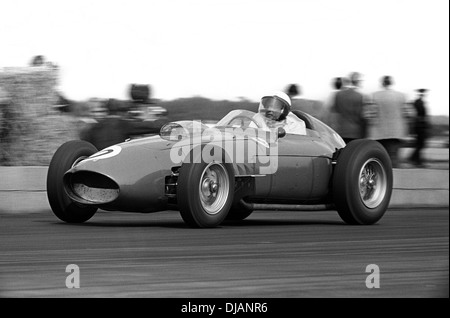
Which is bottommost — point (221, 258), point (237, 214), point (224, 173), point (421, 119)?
point (237, 214)

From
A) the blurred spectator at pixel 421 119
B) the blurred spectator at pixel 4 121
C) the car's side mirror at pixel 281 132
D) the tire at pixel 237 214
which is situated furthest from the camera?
the blurred spectator at pixel 421 119

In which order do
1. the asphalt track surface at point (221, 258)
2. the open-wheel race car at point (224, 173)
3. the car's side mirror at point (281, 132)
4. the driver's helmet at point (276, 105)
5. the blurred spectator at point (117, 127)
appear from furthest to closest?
1. the blurred spectator at point (117, 127)
2. the driver's helmet at point (276, 105)
3. the car's side mirror at point (281, 132)
4. the open-wheel race car at point (224, 173)
5. the asphalt track surface at point (221, 258)

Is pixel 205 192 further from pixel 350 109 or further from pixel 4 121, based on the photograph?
pixel 350 109

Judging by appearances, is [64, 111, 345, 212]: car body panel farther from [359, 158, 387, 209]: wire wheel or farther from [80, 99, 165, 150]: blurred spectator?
[80, 99, 165, 150]: blurred spectator

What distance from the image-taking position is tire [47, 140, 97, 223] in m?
11.0

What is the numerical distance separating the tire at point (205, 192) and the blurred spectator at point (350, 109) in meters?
5.06

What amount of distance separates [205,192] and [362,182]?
2.05 metres

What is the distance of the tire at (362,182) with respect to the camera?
11461 millimetres

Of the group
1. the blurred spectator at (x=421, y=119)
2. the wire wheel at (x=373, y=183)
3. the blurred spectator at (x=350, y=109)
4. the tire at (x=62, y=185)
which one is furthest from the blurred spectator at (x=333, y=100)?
the tire at (x=62, y=185)

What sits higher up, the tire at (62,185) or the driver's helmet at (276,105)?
the driver's helmet at (276,105)

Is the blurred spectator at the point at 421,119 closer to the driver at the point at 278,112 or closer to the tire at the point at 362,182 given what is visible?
the tire at the point at 362,182

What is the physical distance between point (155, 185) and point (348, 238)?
182 cm

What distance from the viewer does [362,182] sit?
39.0ft

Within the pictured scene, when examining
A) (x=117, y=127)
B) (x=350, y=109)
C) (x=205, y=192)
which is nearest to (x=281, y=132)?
(x=205, y=192)
